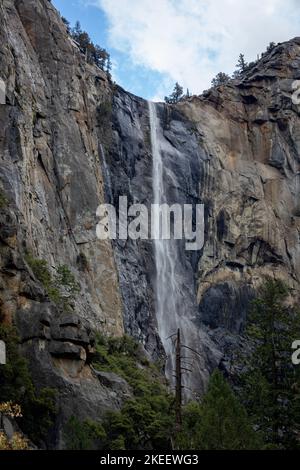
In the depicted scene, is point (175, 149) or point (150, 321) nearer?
point (150, 321)

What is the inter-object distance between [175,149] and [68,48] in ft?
50.4

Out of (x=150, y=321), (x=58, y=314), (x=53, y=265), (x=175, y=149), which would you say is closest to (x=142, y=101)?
(x=175, y=149)

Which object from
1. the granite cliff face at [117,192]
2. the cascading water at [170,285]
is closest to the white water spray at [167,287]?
the cascading water at [170,285]

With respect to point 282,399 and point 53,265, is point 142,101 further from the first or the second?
point 282,399

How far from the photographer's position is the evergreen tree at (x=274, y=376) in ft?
82.8

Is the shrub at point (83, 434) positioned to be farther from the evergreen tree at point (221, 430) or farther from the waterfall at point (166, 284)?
the waterfall at point (166, 284)

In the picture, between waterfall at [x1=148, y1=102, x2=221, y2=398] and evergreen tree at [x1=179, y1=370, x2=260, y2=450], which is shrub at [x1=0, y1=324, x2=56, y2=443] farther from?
waterfall at [x1=148, y1=102, x2=221, y2=398]

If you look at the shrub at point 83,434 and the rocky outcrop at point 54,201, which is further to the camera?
the rocky outcrop at point 54,201

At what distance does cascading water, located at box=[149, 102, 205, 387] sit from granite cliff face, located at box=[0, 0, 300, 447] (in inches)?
11.0

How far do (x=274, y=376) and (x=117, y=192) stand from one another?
27.0 m

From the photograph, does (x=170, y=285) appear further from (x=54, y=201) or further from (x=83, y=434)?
(x=83, y=434)

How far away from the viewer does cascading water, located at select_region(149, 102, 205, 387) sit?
4903cm

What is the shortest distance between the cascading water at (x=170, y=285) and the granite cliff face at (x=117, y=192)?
0.28 meters

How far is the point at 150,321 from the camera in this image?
1857 inches
